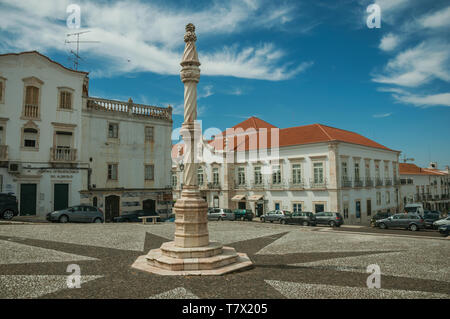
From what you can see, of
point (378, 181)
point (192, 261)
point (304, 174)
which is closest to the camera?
point (192, 261)

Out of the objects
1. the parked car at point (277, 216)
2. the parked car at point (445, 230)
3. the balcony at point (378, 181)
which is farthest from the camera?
the balcony at point (378, 181)

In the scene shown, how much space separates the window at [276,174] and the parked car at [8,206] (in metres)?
24.7

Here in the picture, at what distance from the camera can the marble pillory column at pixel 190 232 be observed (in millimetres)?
7945

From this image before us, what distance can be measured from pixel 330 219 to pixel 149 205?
15.6 m

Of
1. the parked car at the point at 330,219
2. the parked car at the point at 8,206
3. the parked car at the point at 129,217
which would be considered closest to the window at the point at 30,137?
the parked car at the point at 8,206

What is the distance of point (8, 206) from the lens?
1870cm

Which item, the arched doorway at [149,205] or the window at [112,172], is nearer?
the window at [112,172]

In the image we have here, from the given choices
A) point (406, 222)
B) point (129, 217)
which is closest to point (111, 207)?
point (129, 217)

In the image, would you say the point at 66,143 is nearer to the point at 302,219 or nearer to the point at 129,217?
the point at 129,217

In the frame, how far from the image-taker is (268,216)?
29656mm

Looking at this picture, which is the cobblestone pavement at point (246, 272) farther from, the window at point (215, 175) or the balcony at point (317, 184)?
the window at point (215, 175)

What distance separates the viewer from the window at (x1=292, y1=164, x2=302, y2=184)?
107ft

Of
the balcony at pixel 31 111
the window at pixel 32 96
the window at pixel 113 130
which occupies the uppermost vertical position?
the window at pixel 32 96
